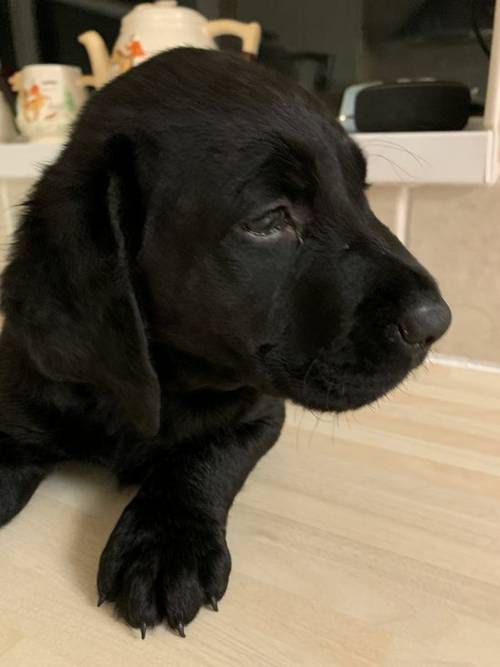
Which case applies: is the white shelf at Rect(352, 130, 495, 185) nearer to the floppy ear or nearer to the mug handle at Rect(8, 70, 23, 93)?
the floppy ear

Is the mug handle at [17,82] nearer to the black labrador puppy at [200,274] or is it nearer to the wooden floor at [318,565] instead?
the black labrador puppy at [200,274]

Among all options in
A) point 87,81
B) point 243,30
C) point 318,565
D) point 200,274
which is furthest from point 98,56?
point 318,565

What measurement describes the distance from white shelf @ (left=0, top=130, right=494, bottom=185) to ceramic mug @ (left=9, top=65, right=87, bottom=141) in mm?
490

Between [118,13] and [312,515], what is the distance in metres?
1.67

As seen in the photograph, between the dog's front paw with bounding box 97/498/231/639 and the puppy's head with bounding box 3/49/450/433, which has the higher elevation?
the puppy's head with bounding box 3/49/450/433

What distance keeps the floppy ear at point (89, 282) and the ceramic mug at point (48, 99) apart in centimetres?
114

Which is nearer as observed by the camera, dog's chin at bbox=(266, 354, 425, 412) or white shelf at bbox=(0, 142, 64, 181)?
dog's chin at bbox=(266, 354, 425, 412)

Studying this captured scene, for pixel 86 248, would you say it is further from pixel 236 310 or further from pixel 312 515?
pixel 312 515

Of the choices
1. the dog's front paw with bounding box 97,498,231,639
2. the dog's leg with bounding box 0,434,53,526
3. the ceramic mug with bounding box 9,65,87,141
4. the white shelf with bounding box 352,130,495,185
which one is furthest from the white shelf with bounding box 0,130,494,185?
the dog's front paw with bounding box 97,498,231,639

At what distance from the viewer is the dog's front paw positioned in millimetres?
698

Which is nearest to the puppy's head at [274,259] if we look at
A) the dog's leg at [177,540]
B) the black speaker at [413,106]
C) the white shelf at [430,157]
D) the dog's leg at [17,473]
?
the dog's leg at [177,540]

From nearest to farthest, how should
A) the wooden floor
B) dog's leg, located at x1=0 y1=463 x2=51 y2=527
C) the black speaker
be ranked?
1. the wooden floor
2. dog's leg, located at x1=0 y1=463 x2=51 y2=527
3. the black speaker

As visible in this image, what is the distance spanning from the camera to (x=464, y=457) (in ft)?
3.57

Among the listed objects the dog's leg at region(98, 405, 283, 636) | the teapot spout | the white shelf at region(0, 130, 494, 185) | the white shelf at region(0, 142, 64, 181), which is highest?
the teapot spout
